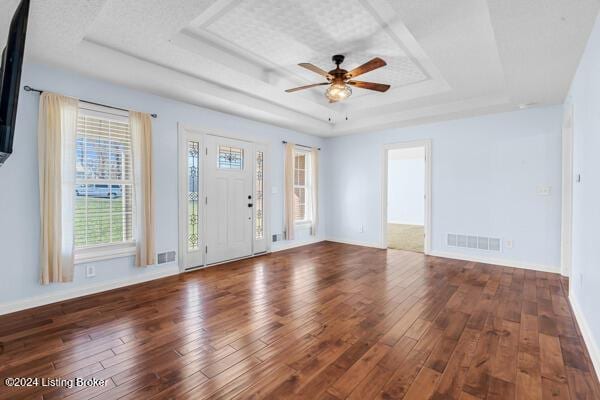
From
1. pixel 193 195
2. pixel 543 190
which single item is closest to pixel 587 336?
pixel 543 190

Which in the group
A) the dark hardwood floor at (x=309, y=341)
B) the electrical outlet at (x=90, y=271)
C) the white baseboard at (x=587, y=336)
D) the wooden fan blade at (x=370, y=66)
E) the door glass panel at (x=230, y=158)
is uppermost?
the wooden fan blade at (x=370, y=66)

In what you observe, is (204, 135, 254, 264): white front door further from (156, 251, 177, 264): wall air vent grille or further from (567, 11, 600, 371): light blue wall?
(567, 11, 600, 371): light blue wall

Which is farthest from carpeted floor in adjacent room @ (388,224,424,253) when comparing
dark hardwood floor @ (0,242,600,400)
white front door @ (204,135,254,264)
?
white front door @ (204,135,254,264)

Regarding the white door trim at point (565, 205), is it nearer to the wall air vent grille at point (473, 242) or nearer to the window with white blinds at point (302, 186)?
the wall air vent grille at point (473, 242)

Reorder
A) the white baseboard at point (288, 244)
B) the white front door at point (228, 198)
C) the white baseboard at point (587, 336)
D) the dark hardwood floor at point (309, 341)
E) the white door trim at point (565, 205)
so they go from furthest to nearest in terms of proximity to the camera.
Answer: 1. the white baseboard at point (288, 244)
2. the white front door at point (228, 198)
3. the white door trim at point (565, 205)
4. the white baseboard at point (587, 336)
5. the dark hardwood floor at point (309, 341)

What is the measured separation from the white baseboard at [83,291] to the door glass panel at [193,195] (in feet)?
1.57

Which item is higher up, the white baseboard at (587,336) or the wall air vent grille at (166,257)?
the wall air vent grille at (166,257)

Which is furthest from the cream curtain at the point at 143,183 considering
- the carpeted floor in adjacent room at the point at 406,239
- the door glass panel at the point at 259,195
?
the carpeted floor in adjacent room at the point at 406,239

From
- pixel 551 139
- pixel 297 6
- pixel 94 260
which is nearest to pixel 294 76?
pixel 297 6

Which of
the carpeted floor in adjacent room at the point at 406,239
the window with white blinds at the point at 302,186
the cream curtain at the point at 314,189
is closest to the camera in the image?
the carpeted floor in adjacent room at the point at 406,239

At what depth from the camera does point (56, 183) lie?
2.98 m

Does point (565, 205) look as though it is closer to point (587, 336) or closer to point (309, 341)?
point (587, 336)

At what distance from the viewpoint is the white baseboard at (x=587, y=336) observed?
6.26 feet

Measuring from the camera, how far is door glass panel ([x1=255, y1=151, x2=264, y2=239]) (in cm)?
529
